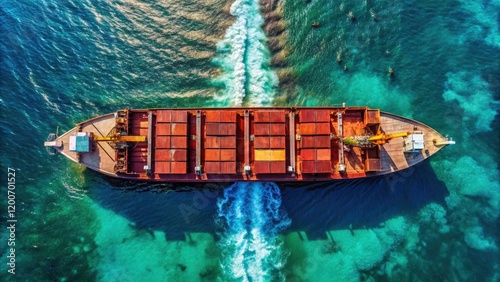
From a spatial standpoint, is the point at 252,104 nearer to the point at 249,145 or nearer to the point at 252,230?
the point at 249,145

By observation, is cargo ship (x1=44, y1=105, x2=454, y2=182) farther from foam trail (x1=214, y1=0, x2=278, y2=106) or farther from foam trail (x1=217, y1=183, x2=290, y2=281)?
foam trail (x1=214, y1=0, x2=278, y2=106)

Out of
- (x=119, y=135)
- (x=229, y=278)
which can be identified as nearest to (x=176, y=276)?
(x=229, y=278)

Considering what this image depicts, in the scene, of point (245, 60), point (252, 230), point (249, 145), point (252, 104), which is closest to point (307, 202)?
point (252, 230)

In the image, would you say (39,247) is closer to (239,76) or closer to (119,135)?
(119,135)

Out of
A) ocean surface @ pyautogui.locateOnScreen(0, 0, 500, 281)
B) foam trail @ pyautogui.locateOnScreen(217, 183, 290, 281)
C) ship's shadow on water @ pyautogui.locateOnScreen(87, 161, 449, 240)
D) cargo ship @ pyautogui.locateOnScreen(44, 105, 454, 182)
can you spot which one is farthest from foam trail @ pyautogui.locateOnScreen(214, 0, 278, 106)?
ship's shadow on water @ pyautogui.locateOnScreen(87, 161, 449, 240)

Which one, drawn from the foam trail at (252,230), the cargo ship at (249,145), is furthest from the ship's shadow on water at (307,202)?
the cargo ship at (249,145)
